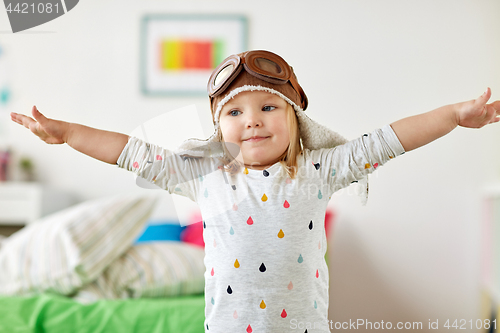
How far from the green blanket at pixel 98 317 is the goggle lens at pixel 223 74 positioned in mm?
642

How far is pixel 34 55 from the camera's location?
2268 millimetres

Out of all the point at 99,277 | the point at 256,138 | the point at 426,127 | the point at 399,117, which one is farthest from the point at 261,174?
the point at 399,117

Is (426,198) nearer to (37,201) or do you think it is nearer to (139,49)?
Answer: (139,49)

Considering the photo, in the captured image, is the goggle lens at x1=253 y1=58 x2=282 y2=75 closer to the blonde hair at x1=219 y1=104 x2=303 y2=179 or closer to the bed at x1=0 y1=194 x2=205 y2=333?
the blonde hair at x1=219 y1=104 x2=303 y2=179

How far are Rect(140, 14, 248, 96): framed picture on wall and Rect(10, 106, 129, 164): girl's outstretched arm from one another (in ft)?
4.88

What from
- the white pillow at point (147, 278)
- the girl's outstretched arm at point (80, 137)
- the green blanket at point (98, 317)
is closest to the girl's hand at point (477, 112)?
the girl's outstretched arm at point (80, 137)

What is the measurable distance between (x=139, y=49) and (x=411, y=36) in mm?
1328

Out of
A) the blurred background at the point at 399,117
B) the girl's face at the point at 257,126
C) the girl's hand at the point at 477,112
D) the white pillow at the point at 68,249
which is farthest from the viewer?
the blurred background at the point at 399,117

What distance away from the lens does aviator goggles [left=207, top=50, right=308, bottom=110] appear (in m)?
0.75

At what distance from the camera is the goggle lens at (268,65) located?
2.48 feet

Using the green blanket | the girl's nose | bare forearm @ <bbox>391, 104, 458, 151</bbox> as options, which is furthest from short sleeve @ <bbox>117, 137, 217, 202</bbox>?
the green blanket

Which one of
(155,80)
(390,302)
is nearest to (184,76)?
(155,80)

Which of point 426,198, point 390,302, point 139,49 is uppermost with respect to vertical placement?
point 139,49

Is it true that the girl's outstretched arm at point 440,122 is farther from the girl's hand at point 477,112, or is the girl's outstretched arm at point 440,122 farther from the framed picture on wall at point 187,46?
the framed picture on wall at point 187,46
